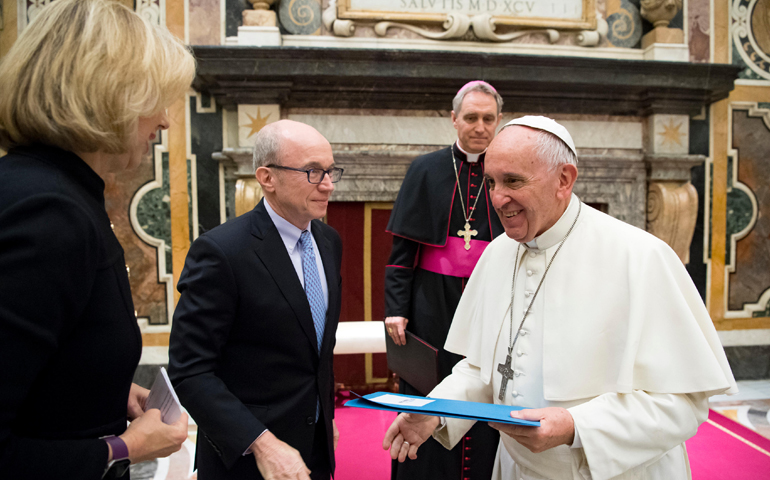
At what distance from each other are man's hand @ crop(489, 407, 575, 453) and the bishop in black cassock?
136 centimetres

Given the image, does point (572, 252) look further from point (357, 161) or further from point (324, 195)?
point (357, 161)

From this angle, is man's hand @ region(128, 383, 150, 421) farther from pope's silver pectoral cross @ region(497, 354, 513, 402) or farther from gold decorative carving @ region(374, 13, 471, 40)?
gold decorative carving @ region(374, 13, 471, 40)

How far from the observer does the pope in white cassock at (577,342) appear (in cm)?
→ 121

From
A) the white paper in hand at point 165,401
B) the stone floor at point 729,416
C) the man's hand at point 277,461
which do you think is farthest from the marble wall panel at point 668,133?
the white paper in hand at point 165,401

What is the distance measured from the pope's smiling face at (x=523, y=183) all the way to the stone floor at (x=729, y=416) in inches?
89.8

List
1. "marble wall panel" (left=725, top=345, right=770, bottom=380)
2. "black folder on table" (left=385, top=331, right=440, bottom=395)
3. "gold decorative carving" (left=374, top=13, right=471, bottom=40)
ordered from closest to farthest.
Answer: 1. "black folder on table" (left=385, top=331, right=440, bottom=395)
2. "gold decorative carving" (left=374, top=13, right=471, bottom=40)
3. "marble wall panel" (left=725, top=345, right=770, bottom=380)

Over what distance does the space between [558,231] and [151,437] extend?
1.17 metres

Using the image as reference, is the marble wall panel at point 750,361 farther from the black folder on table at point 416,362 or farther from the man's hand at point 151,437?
the man's hand at point 151,437

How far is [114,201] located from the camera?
4414 millimetres

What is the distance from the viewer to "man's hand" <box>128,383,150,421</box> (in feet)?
3.78

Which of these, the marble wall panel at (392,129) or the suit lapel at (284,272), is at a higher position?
the marble wall panel at (392,129)

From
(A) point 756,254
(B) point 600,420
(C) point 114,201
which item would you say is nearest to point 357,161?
(C) point 114,201

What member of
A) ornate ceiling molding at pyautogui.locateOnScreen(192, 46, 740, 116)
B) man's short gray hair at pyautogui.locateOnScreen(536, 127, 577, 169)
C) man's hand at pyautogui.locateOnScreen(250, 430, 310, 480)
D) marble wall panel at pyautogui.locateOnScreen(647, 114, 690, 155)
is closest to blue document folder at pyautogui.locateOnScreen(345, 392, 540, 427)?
man's hand at pyautogui.locateOnScreen(250, 430, 310, 480)

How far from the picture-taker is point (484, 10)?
455 cm
